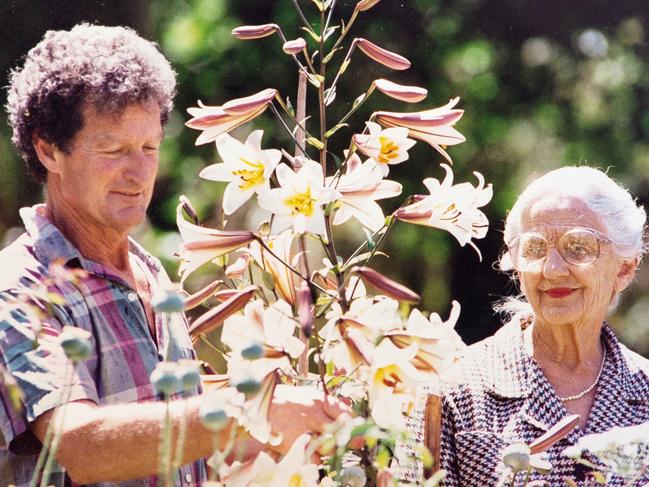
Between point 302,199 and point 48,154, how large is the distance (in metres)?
0.65

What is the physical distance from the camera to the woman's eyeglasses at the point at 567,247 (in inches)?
102

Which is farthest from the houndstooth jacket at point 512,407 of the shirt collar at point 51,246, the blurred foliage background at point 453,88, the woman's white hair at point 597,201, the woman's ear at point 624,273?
the blurred foliage background at point 453,88

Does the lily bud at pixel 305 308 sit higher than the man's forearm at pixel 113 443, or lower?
higher

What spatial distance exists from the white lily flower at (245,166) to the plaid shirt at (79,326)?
0.22m

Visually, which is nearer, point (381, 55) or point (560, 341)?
point (381, 55)

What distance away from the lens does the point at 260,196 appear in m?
1.67

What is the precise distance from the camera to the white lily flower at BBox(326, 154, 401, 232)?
64.7 inches

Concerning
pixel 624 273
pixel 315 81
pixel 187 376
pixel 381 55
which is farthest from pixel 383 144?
pixel 624 273

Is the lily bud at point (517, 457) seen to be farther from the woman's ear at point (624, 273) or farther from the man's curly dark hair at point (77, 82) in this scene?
the woman's ear at point (624, 273)

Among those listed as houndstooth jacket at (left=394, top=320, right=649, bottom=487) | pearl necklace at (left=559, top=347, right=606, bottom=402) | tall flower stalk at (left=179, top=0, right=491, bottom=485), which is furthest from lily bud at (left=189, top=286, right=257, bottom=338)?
pearl necklace at (left=559, top=347, right=606, bottom=402)

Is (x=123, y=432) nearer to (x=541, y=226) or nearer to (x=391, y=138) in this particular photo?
(x=391, y=138)

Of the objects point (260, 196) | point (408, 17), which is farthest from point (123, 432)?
point (408, 17)

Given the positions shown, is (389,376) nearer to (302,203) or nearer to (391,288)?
(391,288)

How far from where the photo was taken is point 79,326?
6.19 ft
